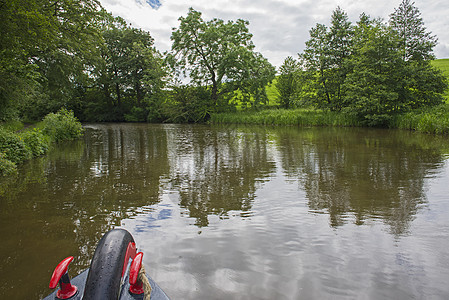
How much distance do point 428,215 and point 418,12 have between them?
28.0m

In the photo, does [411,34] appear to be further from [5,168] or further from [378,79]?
[5,168]

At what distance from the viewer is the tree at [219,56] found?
31703 mm

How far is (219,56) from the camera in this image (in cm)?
3341

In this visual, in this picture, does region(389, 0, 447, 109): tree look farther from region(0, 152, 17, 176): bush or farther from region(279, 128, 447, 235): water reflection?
region(0, 152, 17, 176): bush

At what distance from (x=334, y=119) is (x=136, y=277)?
82.4 feet

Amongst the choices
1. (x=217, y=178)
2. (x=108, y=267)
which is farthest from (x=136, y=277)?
(x=217, y=178)

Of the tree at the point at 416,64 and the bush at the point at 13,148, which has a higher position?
the tree at the point at 416,64

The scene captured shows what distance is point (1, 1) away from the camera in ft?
27.3

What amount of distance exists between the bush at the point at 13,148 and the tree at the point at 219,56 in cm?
2501

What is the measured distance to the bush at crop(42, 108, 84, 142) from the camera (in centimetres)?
1442

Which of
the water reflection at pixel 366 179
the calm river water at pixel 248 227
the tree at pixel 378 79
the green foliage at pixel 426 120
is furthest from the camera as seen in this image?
the tree at pixel 378 79

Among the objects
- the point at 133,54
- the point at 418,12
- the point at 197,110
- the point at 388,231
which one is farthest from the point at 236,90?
the point at 388,231

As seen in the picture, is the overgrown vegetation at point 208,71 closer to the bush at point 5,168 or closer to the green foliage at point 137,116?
the green foliage at point 137,116

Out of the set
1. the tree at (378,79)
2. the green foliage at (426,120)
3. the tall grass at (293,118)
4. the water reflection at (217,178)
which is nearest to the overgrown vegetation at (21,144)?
the water reflection at (217,178)
